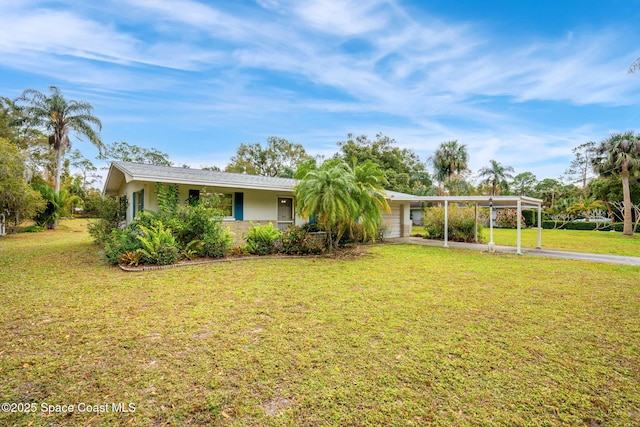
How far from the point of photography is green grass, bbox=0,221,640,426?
2387 mm

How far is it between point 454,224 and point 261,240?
10.7 m

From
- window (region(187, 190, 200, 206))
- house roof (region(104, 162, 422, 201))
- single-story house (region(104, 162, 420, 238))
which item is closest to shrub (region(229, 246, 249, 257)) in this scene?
single-story house (region(104, 162, 420, 238))

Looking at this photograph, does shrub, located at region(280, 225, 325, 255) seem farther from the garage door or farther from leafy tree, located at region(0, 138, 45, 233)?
leafy tree, located at region(0, 138, 45, 233)

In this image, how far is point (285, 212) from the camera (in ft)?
41.6

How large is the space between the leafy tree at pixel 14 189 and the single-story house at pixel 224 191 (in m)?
4.47

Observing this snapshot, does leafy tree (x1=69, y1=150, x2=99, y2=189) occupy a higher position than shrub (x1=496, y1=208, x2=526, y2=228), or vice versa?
leafy tree (x1=69, y1=150, x2=99, y2=189)

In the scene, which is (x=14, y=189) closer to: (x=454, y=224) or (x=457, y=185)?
(x=454, y=224)

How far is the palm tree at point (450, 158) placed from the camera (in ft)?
94.0

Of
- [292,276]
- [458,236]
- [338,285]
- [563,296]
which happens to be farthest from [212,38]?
[458,236]

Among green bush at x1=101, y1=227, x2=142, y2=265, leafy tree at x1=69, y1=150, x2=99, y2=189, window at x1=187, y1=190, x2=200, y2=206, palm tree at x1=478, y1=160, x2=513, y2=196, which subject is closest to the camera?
green bush at x1=101, y1=227, x2=142, y2=265

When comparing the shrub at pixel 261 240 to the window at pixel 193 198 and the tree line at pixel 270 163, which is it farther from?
the tree line at pixel 270 163

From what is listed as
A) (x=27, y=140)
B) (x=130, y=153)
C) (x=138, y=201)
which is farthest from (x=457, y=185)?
(x=27, y=140)

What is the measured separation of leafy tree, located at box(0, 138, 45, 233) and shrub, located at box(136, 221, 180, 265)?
11.6 m

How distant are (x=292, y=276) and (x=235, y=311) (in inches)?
99.1
